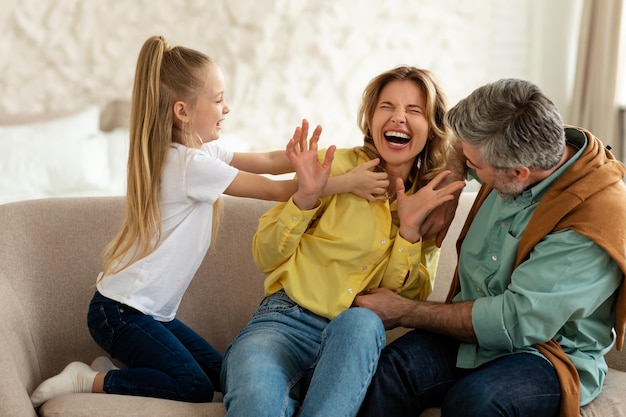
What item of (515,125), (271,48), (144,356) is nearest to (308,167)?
(515,125)

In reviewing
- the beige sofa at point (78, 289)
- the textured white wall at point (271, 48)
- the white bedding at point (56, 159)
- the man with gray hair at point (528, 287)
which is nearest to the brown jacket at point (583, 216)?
the man with gray hair at point (528, 287)

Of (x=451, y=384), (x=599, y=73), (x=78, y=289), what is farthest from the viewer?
(x=599, y=73)

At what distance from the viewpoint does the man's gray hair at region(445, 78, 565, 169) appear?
1824mm

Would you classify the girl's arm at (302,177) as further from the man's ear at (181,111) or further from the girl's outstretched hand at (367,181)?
the man's ear at (181,111)

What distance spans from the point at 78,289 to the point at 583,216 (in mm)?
1356

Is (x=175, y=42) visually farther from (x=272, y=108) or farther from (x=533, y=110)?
(x=533, y=110)

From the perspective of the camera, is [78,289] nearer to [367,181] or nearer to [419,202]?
[367,181]

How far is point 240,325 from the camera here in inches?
95.7

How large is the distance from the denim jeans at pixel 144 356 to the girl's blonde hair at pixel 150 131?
0.39 feet

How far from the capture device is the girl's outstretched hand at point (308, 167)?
2047mm

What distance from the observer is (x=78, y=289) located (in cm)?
232

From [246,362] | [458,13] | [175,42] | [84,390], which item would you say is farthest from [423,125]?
[458,13]

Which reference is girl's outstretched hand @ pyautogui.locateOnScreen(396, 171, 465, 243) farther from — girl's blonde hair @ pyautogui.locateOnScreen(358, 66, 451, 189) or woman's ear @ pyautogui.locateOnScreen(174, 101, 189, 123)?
woman's ear @ pyautogui.locateOnScreen(174, 101, 189, 123)

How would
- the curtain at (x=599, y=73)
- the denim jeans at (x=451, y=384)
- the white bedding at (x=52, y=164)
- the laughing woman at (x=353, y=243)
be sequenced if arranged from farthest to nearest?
1. the curtain at (x=599, y=73)
2. the white bedding at (x=52, y=164)
3. the laughing woman at (x=353, y=243)
4. the denim jeans at (x=451, y=384)
